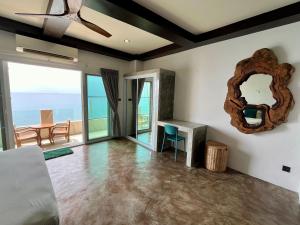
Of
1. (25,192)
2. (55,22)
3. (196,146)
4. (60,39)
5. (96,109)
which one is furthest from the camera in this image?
(96,109)

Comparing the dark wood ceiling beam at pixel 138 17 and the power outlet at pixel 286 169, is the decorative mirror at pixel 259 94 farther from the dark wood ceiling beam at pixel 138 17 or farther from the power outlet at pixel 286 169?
the dark wood ceiling beam at pixel 138 17

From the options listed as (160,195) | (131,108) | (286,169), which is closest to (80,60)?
(131,108)

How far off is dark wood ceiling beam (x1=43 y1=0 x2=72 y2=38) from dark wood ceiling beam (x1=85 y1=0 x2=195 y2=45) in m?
0.48

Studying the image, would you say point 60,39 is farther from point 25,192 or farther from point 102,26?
point 25,192

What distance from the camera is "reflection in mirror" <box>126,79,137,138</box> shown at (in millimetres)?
4915

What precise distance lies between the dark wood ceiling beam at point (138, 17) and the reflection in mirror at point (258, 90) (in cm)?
147

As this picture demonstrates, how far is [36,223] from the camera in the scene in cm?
95

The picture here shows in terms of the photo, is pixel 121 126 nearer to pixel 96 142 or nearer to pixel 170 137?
pixel 96 142

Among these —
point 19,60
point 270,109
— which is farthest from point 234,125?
point 19,60

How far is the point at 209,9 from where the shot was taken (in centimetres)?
224

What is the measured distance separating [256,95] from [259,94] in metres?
0.05

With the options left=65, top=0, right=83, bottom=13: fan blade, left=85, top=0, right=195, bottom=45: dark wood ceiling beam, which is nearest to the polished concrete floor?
left=65, top=0, right=83, bottom=13: fan blade

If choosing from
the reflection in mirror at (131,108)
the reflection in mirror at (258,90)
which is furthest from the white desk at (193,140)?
the reflection in mirror at (131,108)

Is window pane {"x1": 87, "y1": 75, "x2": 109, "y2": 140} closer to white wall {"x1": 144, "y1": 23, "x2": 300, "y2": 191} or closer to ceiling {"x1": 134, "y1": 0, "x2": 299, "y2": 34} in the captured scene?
white wall {"x1": 144, "y1": 23, "x2": 300, "y2": 191}
